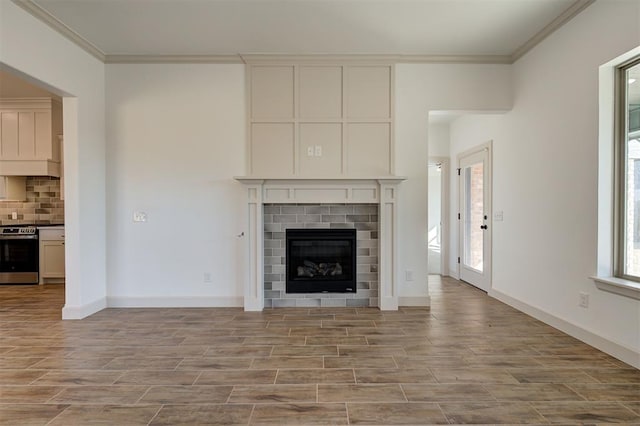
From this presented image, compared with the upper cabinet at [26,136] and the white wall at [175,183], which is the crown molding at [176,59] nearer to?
the white wall at [175,183]

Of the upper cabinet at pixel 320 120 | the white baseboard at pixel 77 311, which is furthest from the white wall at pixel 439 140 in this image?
the white baseboard at pixel 77 311

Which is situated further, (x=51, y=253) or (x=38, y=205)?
(x=38, y=205)

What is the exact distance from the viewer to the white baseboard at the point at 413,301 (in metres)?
4.24

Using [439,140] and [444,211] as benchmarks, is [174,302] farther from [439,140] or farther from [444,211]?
[439,140]

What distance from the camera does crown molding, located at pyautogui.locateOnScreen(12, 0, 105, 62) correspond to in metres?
3.13

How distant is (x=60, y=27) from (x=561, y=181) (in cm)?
514

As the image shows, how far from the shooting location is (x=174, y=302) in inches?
167

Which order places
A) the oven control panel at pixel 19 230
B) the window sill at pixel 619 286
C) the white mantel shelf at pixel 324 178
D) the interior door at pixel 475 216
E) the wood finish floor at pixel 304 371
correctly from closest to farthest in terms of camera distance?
the wood finish floor at pixel 304 371 → the window sill at pixel 619 286 → the white mantel shelf at pixel 324 178 → the interior door at pixel 475 216 → the oven control panel at pixel 19 230

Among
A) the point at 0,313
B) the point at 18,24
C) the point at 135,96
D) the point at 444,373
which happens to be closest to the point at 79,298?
the point at 0,313

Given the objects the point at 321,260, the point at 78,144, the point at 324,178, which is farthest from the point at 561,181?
the point at 78,144

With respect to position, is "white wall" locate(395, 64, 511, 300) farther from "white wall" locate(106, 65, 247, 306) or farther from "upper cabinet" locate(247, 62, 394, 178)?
"white wall" locate(106, 65, 247, 306)

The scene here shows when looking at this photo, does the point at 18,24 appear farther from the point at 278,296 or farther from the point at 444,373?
the point at 444,373

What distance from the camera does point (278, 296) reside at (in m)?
4.26

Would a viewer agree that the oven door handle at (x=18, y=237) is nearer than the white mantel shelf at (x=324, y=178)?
No
